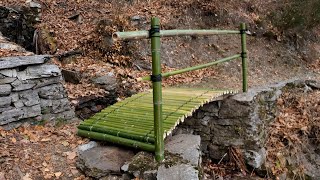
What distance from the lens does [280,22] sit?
8484mm

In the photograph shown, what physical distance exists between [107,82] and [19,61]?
192 cm

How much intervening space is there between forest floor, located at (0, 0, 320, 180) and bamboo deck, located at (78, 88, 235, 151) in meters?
0.36

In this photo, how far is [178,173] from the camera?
250 cm

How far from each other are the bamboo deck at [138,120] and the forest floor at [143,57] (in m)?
0.36

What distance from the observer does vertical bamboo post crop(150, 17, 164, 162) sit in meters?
2.49

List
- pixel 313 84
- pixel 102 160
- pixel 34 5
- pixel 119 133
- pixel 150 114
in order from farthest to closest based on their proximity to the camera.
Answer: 1. pixel 34 5
2. pixel 313 84
3. pixel 150 114
4. pixel 119 133
5. pixel 102 160

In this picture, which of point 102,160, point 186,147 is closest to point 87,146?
point 102,160

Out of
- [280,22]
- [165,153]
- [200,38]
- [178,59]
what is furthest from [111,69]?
[280,22]

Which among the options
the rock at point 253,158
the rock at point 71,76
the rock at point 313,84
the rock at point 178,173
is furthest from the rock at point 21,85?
the rock at point 313,84

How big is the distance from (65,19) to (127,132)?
5.62m

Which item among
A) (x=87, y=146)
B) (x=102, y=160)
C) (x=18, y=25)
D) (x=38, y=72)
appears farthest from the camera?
(x=18, y=25)

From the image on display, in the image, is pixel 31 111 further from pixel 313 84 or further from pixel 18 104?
pixel 313 84

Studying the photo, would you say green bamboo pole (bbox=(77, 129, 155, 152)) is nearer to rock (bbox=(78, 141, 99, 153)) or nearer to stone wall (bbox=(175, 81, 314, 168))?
rock (bbox=(78, 141, 99, 153))

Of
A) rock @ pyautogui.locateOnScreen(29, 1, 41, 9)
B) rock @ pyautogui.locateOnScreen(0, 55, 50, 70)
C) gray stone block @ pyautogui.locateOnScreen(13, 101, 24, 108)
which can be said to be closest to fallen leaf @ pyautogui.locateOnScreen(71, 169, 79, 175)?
gray stone block @ pyautogui.locateOnScreen(13, 101, 24, 108)
